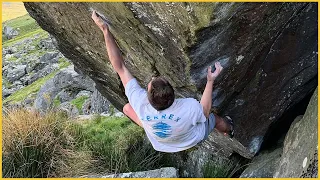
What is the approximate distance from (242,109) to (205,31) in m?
2.70

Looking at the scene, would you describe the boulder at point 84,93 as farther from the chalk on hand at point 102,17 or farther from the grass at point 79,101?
the chalk on hand at point 102,17

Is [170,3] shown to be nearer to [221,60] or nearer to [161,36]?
[161,36]

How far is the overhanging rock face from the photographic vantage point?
6602 mm

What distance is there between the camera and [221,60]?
289 inches

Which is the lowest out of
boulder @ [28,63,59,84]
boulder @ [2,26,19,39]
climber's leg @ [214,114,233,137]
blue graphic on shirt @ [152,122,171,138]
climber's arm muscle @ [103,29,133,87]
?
boulder @ [2,26,19,39]

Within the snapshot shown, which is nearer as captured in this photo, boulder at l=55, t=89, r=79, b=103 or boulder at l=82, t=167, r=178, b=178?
boulder at l=82, t=167, r=178, b=178

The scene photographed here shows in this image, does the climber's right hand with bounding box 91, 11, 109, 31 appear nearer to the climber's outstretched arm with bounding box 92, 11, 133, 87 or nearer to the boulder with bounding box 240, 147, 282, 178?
the climber's outstretched arm with bounding box 92, 11, 133, 87

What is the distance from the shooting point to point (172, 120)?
720 cm

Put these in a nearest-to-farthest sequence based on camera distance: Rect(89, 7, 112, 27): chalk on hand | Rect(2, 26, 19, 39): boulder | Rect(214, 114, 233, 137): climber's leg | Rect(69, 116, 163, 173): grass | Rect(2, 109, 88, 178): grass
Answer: Rect(89, 7, 112, 27): chalk on hand < Rect(214, 114, 233, 137): climber's leg < Rect(2, 109, 88, 178): grass < Rect(69, 116, 163, 173): grass < Rect(2, 26, 19, 39): boulder

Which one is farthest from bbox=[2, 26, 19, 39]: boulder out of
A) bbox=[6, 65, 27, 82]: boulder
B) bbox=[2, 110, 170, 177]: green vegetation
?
bbox=[2, 110, 170, 177]: green vegetation

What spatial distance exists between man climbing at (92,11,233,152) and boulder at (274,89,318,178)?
1400 millimetres

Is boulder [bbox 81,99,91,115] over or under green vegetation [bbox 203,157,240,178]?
under

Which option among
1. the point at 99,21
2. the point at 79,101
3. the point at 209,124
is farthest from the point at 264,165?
the point at 79,101

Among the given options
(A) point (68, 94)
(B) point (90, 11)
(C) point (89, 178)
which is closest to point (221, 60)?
(B) point (90, 11)
